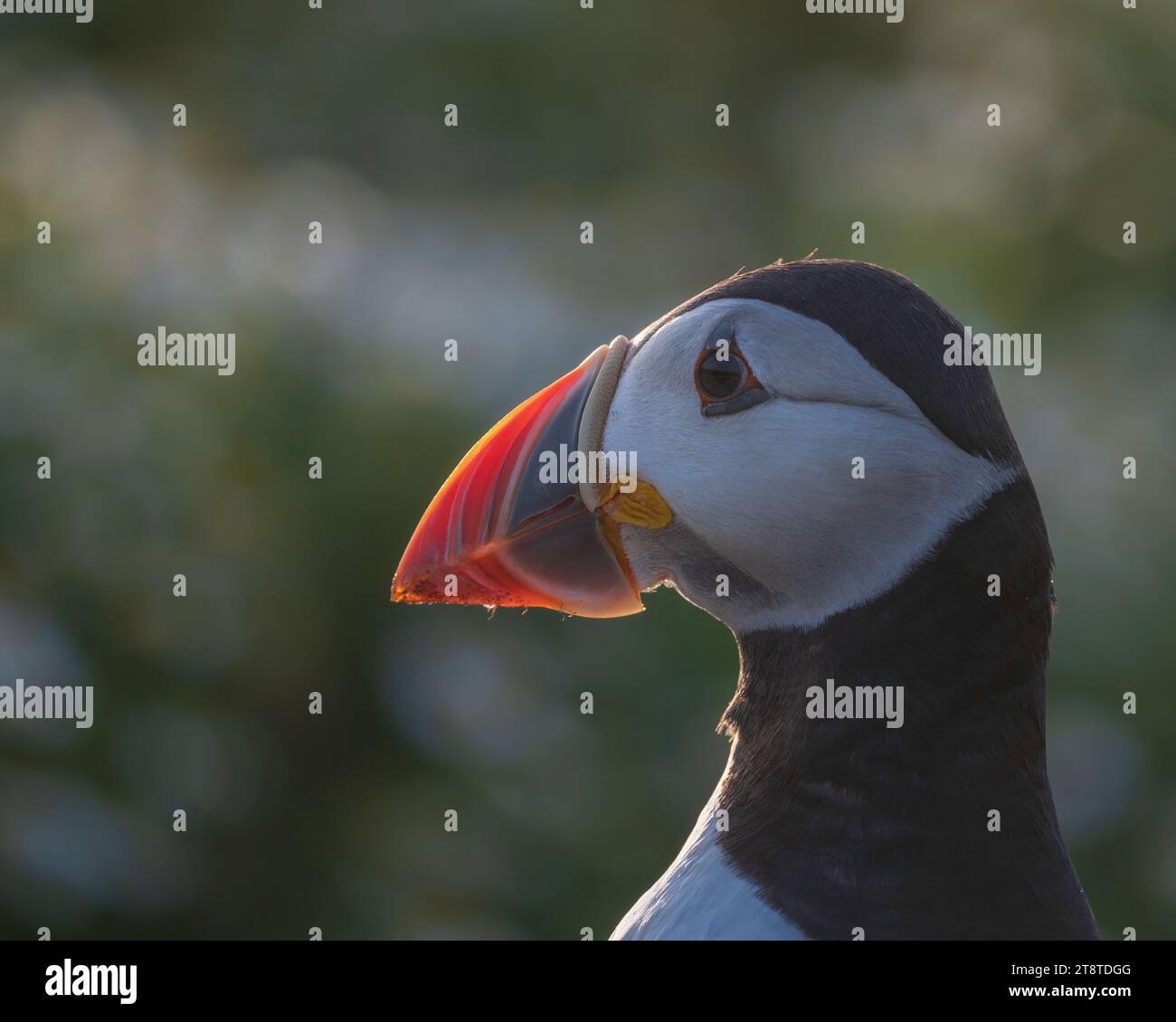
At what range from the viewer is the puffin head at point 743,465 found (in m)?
1.84

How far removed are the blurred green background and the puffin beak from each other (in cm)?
299

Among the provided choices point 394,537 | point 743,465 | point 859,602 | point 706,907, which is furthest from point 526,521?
point 394,537

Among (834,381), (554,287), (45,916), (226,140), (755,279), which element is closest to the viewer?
(834,381)

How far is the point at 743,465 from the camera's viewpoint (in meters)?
1.91

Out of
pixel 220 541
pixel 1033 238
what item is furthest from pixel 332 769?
pixel 1033 238

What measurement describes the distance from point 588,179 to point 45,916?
243 inches

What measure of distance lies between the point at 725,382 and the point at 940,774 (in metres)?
0.61

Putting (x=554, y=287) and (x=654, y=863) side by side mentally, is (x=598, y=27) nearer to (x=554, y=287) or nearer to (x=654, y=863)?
(x=554, y=287)

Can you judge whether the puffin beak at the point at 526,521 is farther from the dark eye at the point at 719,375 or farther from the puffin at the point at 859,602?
the dark eye at the point at 719,375

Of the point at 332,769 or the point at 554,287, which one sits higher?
the point at 554,287

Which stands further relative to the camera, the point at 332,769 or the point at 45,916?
the point at 332,769

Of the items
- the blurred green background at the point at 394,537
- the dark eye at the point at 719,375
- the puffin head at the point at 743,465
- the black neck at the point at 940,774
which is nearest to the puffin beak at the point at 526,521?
the puffin head at the point at 743,465

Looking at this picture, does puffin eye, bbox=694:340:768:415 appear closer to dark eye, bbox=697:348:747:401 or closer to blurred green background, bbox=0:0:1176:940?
dark eye, bbox=697:348:747:401

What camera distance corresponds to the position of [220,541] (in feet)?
17.6
